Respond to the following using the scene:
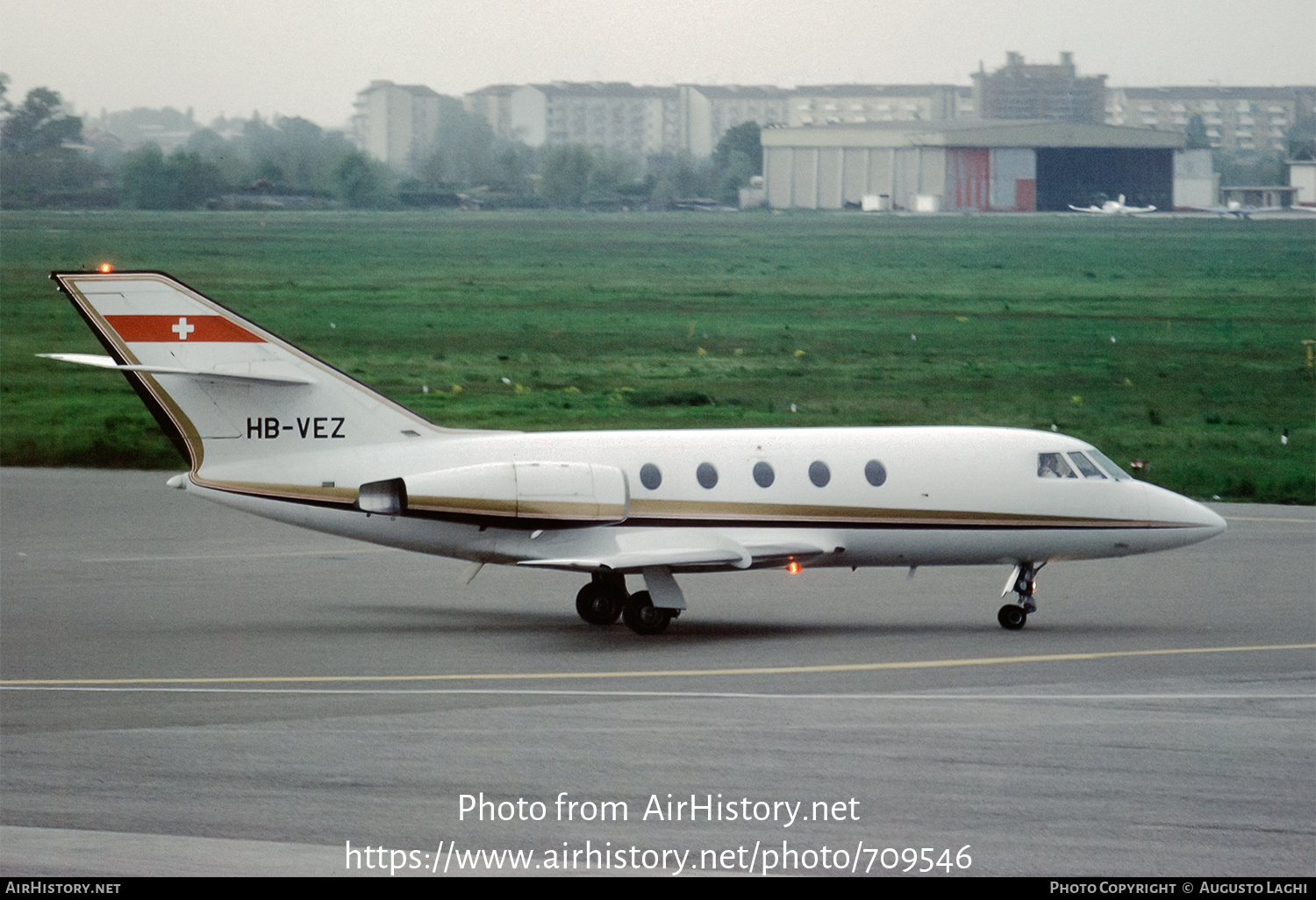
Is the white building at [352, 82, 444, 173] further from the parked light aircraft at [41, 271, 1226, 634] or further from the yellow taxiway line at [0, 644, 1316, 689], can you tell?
the yellow taxiway line at [0, 644, 1316, 689]

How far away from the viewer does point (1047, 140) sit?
11856cm

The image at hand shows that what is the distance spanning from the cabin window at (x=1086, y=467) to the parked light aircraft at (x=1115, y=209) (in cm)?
10177

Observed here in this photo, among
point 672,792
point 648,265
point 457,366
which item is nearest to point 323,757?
point 672,792

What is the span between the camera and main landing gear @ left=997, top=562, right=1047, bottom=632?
26.5 m

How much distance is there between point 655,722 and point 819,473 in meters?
7.26

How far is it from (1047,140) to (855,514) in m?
98.3

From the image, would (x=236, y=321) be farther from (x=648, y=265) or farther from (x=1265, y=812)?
(x=648, y=265)

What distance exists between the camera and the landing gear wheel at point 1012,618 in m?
26.5

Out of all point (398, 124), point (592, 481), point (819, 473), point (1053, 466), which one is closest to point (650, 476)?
point (592, 481)

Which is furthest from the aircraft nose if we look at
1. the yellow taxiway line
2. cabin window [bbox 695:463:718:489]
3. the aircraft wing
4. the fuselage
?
cabin window [bbox 695:463:718:489]

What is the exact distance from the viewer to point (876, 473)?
26.3m

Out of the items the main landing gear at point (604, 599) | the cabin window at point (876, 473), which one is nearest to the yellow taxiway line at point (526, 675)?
the main landing gear at point (604, 599)

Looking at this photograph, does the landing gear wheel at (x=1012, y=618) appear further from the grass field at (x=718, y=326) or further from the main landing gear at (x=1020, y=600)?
the grass field at (x=718, y=326)

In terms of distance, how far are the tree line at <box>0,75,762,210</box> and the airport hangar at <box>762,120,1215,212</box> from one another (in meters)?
5.09
